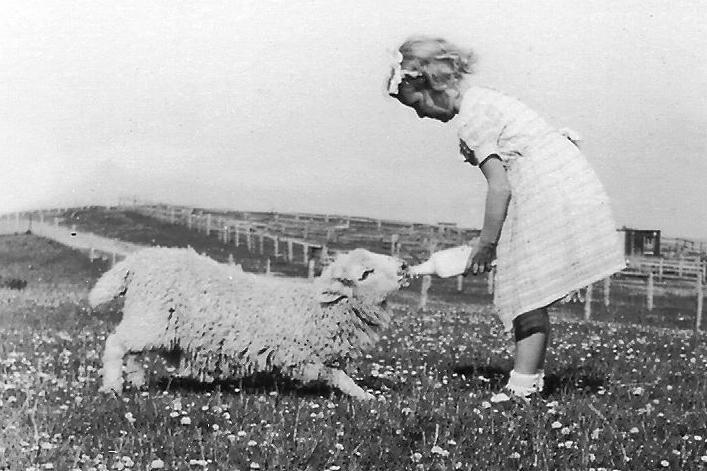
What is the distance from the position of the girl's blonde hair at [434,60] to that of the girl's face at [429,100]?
3 centimetres

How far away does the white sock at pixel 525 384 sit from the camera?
124 inches

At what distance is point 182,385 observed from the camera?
134 inches

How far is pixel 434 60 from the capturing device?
311 cm

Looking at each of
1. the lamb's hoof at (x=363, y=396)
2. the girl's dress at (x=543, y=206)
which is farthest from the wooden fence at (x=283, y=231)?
the girl's dress at (x=543, y=206)

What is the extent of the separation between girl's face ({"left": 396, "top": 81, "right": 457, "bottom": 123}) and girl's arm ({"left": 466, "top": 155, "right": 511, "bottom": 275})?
31cm

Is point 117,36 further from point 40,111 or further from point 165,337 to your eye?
point 165,337

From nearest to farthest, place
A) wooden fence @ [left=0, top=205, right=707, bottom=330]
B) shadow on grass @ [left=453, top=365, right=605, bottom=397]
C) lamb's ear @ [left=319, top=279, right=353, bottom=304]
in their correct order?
lamb's ear @ [left=319, top=279, right=353, bottom=304] < shadow on grass @ [left=453, top=365, right=605, bottom=397] < wooden fence @ [left=0, top=205, right=707, bottom=330]

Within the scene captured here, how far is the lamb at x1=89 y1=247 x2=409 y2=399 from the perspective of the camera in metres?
3.24

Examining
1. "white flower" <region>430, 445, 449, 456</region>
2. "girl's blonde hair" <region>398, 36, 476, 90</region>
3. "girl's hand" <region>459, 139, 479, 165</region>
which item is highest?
"girl's blonde hair" <region>398, 36, 476, 90</region>

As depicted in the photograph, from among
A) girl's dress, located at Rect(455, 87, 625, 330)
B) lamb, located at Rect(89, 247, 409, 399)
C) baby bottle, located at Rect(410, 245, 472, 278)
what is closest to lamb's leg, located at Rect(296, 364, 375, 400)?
lamb, located at Rect(89, 247, 409, 399)

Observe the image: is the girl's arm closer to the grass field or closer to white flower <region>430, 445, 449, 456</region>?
the grass field

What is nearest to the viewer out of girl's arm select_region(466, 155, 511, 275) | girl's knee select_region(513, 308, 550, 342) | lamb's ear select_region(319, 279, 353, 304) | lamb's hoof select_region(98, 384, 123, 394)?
girl's arm select_region(466, 155, 511, 275)

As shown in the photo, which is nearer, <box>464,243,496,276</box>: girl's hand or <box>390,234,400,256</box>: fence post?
<box>464,243,496,276</box>: girl's hand

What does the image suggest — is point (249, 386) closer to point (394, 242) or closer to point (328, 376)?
point (328, 376)
